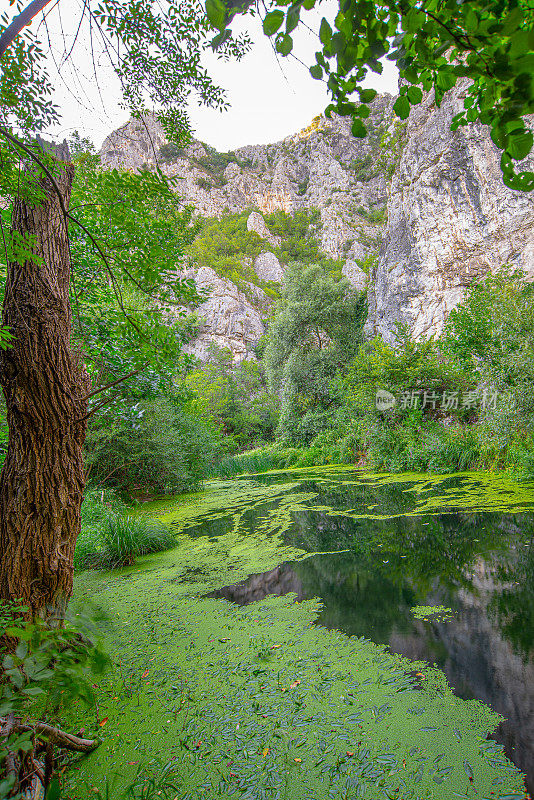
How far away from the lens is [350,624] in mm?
2275

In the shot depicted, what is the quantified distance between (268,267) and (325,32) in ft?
122

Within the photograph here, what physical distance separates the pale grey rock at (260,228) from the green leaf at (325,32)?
1554 inches

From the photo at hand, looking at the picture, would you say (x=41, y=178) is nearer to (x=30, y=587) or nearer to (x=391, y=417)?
(x=30, y=587)

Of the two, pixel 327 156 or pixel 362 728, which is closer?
pixel 362 728

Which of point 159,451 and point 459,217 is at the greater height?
point 459,217

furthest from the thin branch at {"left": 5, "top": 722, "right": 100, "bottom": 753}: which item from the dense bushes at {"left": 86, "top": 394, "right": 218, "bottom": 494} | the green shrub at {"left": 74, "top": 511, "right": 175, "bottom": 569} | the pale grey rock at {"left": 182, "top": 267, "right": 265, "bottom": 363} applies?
the pale grey rock at {"left": 182, "top": 267, "right": 265, "bottom": 363}

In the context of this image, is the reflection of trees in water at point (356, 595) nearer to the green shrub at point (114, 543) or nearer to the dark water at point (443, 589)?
the dark water at point (443, 589)

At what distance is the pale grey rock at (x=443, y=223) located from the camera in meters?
10.9

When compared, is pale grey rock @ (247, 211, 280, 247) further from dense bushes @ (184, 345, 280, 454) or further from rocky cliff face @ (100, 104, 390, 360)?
dense bushes @ (184, 345, 280, 454)

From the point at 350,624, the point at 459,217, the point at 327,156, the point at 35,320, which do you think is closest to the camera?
the point at 35,320

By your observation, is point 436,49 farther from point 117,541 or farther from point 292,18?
point 117,541

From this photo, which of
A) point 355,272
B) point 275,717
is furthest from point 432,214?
point 355,272

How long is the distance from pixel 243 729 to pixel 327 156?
48.4 metres

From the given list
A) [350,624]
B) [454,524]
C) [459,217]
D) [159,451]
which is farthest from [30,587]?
[459,217]
